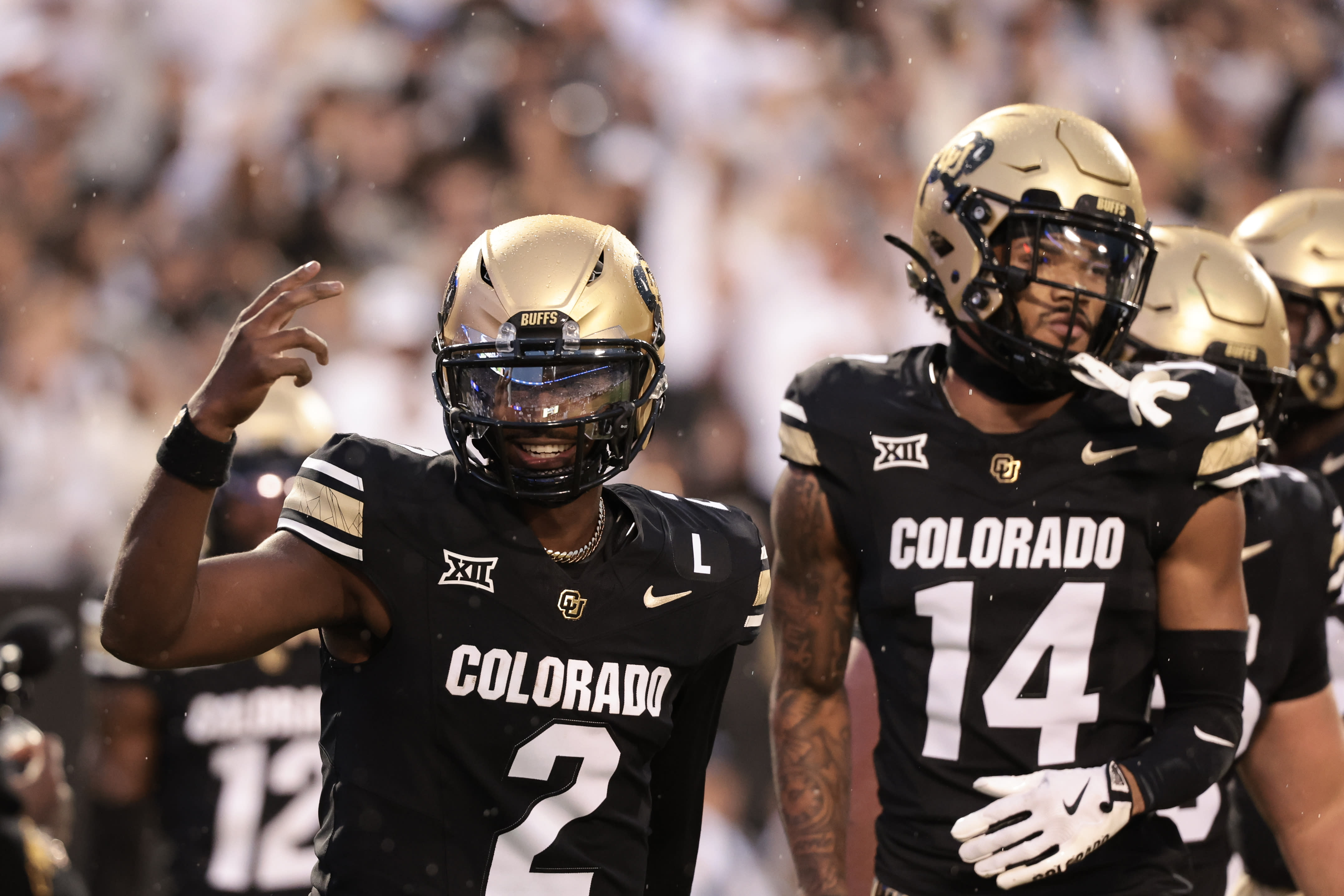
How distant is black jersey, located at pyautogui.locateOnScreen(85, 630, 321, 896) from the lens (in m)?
4.08

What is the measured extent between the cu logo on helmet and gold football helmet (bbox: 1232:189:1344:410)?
4.84 ft

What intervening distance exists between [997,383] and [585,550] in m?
0.85

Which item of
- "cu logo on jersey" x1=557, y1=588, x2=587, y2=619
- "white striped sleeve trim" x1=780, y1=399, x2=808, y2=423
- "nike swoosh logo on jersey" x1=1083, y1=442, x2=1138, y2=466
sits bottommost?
"cu logo on jersey" x1=557, y1=588, x2=587, y2=619

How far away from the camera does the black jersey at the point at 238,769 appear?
4.08m

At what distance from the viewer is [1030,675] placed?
2.39 meters

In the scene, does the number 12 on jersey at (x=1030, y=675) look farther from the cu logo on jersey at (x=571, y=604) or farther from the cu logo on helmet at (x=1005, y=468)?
the cu logo on jersey at (x=571, y=604)

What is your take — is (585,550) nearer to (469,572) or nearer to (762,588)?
(469,572)

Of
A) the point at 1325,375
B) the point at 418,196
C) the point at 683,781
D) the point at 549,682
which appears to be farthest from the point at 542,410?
the point at 418,196

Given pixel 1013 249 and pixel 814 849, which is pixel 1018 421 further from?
pixel 814 849

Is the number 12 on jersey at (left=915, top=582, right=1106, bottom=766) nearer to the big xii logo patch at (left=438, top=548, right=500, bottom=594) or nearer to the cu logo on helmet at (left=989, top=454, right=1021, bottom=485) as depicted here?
the cu logo on helmet at (left=989, top=454, right=1021, bottom=485)

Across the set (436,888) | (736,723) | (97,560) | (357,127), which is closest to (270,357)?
(436,888)

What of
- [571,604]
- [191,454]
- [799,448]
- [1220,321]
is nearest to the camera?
[191,454]


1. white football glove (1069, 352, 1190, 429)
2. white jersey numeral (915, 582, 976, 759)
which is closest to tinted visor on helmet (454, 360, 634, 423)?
white jersey numeral (915, 582, 976, 759)

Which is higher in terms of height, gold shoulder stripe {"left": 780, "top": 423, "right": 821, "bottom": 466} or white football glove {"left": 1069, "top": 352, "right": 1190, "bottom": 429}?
white football glove {"left": 1069, "top": 352, "right": 1190, "bottom": 429}
